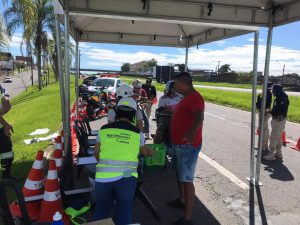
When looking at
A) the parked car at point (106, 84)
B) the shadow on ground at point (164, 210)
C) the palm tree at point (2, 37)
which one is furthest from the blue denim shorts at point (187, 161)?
the parked car at point (106, 84)

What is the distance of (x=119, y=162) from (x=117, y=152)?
0.35ft

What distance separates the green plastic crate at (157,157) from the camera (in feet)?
18.4

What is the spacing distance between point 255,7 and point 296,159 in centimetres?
455

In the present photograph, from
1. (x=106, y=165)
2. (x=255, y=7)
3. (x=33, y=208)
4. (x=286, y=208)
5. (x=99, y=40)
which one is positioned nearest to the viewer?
(x=106, y=165)

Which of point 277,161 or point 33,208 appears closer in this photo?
point 33,208

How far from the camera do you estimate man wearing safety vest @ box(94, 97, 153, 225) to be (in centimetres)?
340

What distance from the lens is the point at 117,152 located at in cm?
340

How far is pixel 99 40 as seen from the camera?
409 inches

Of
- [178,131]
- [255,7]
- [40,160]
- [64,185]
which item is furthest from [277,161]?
[40,160]

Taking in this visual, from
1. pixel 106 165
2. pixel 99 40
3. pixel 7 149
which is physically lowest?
pixel 7 149

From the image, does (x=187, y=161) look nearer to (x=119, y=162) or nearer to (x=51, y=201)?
(x=119, y=162)

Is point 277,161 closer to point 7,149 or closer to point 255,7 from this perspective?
point 255,7

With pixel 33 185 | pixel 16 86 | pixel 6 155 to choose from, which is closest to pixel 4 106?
pixel 6 155

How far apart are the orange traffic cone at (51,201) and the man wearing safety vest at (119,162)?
1.27 m
